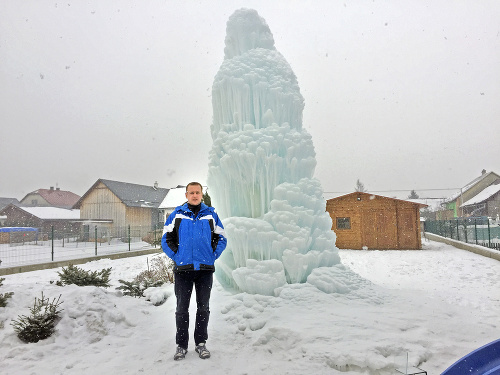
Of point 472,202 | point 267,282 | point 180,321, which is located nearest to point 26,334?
point 180,321

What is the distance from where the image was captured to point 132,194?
30.0 metres

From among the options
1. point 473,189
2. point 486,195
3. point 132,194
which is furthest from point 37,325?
point 473,189

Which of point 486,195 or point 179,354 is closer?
point 179,354

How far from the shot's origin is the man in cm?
350

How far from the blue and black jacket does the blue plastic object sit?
2.55 metres

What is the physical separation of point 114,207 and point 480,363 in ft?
97.3

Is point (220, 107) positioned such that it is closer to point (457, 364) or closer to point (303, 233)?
point (303, 233)

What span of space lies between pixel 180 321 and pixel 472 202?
40693 millimetres

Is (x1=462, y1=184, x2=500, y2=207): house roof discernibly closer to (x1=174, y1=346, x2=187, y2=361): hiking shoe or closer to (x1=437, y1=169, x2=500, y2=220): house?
(x1=437, y1=169, x2=500, y2=220): house

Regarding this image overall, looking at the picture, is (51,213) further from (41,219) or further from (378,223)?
(378,223)

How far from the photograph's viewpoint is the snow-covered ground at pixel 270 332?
10.9 feet

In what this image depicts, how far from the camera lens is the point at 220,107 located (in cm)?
726

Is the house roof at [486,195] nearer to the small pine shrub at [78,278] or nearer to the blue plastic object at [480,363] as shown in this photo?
the small pine shrub at [78,278]

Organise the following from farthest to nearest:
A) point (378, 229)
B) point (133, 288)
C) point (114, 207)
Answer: point (114, 207) → point (378, 229) → point (133, 288)
